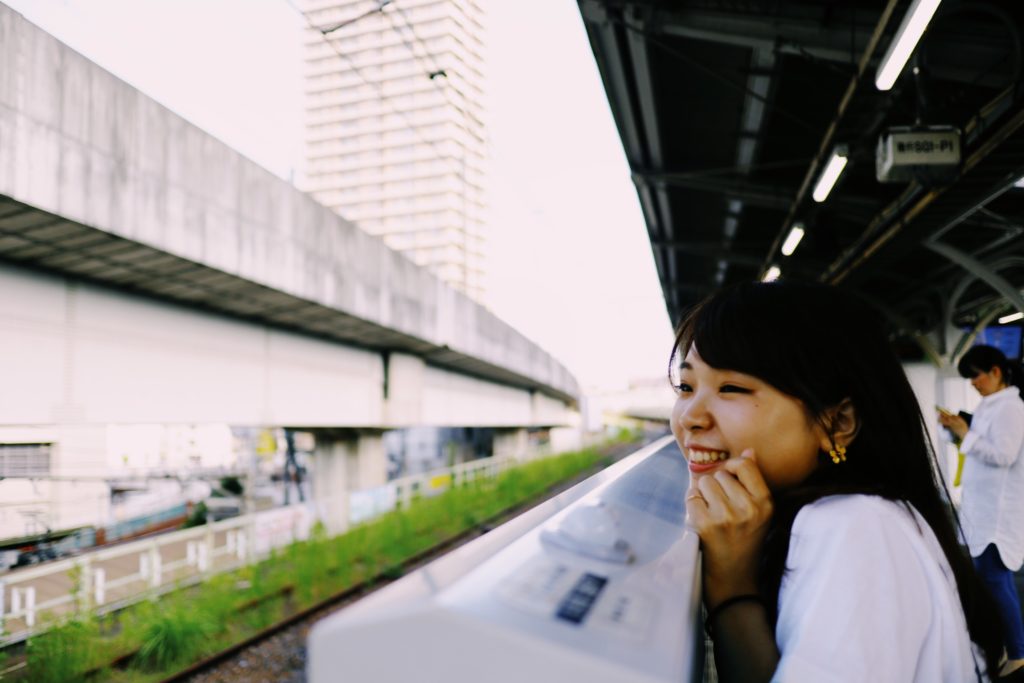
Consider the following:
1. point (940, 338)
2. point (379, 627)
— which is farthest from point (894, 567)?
point (940, 338)

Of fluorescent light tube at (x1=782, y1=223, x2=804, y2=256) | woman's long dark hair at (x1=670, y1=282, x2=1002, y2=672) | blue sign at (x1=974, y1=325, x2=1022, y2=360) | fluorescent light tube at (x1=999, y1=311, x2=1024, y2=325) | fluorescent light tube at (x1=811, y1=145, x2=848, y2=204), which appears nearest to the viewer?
woman's long dark hair at (x1=670, y1=282, x2=1002, y2=672)

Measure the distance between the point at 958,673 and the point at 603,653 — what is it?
Answer: 2.58 feet

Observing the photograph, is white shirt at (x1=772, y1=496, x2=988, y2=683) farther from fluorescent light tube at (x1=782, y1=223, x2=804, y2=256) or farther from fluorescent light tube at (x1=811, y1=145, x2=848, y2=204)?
fluorescent light tube at (x1=782, y1=223, x2=804, y2=256)

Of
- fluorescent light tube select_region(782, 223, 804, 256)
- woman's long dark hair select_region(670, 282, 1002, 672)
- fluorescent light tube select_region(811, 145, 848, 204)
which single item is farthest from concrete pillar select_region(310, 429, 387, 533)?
woman's long dark hair select_region(670, 282, 1002, 672)

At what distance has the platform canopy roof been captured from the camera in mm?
5234

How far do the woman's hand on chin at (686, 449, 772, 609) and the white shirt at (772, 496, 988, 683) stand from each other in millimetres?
116

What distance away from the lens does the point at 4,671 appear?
247 inches

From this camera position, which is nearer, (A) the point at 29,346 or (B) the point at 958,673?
(B) the point at 958,673

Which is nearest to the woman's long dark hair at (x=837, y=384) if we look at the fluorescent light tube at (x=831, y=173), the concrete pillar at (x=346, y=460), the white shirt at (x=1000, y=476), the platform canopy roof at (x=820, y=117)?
the white shirt at (x=1000, y=476)

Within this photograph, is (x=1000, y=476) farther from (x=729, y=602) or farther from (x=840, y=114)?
(x=729, y=602)

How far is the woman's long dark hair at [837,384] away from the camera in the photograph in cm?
124

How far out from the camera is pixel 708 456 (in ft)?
4.39

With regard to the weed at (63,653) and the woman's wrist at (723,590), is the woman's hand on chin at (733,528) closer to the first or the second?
the woman's wrist at (723,590)

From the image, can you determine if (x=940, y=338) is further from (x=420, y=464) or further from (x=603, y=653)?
(x=420, y=464)
